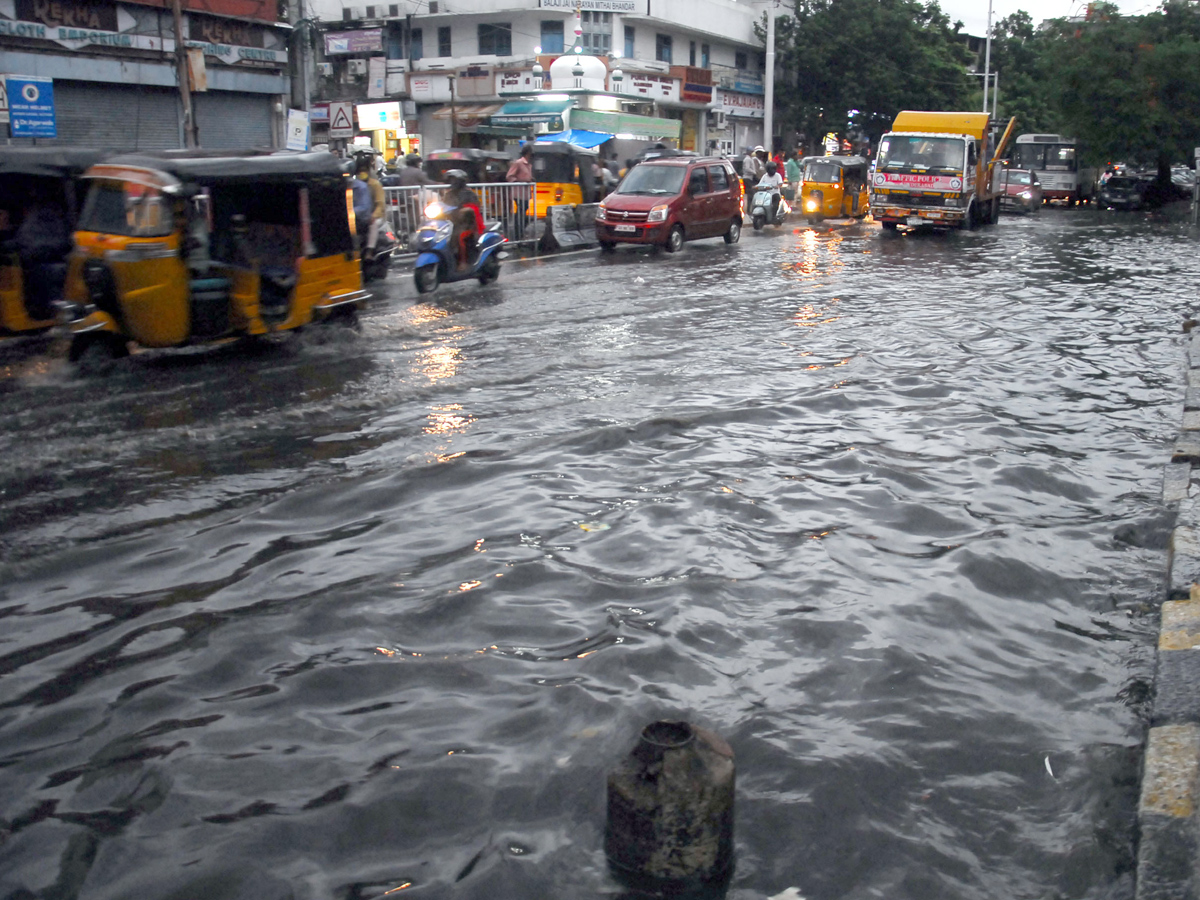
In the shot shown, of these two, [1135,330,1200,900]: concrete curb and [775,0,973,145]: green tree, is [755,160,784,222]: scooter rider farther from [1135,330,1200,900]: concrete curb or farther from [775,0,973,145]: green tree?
[775,0,973,145]: green tree

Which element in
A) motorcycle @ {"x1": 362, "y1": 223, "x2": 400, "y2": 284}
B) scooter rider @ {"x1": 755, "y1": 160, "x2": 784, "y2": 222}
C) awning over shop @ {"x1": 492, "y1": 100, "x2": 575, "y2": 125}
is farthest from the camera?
awning over shop @ {"x1": 492, "y1": 100, "x2": 575, "y2": 125}

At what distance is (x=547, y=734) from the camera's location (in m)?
4.03

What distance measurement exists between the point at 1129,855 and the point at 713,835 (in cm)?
129

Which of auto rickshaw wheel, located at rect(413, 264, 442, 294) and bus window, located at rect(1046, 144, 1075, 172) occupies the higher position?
bus window, located at rect(1046, 144, 1075, 172)

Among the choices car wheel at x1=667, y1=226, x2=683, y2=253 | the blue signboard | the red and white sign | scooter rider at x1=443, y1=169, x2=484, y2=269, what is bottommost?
car wheel at x1=667, y1=226, x2=683, y2=253

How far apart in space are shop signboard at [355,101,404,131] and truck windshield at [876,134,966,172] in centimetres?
1529

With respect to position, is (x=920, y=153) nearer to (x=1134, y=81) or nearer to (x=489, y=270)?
(x=489, y=270)

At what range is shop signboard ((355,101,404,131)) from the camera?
115 ft

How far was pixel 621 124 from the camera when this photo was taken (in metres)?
35.2

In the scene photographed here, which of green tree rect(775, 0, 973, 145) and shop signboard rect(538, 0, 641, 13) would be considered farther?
green tree rect(775, 0, 973, 145)

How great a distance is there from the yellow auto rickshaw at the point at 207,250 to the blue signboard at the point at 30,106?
802 centimetres

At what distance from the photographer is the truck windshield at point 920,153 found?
27.5 metres

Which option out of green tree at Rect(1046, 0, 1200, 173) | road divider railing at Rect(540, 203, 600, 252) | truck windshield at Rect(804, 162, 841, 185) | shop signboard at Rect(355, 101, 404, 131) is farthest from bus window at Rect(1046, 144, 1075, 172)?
road divider railing at Rect(540, 203, 600, 252)

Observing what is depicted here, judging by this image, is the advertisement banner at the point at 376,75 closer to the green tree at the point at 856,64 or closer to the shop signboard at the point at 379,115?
the shop signboard at the point at 379,115
